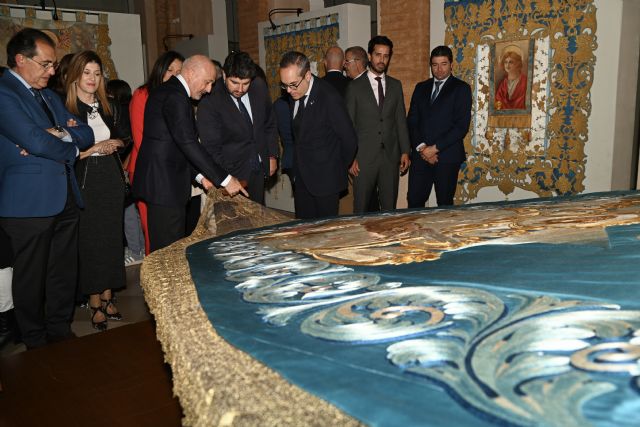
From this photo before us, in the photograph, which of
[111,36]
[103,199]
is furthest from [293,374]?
[111,36]

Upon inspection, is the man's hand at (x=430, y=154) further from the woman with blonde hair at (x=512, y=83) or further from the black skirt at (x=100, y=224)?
the black skirt at (x=100, y=224)

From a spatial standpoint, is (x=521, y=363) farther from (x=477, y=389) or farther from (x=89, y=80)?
(x=89, y=80)

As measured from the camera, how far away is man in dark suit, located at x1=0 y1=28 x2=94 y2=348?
312cm

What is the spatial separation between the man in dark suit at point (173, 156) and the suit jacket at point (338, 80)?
215cm

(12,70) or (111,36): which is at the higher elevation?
(111,36)

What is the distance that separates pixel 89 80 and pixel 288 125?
5.95 ft

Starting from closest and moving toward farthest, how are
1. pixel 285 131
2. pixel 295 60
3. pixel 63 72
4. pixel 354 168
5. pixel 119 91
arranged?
1. pixel 63 72
2. pixel 295 60
3. pixel 285 131
4. pixel 354 168
5. pixel 119 91

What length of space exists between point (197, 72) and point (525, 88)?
11.4ft

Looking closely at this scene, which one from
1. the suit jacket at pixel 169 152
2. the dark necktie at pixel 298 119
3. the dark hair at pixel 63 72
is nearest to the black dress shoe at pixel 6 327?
the suit jacket at pixel 169 152

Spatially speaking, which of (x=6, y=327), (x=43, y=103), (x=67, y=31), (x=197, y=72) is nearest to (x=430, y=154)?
(x=197, y=72)

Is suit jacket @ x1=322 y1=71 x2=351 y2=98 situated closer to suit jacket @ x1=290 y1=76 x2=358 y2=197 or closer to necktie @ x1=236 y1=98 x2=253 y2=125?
suit jacket @ x1=290 y1=76 x2=358 y2=197

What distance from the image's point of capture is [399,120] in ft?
17.8

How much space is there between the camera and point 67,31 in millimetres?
7754

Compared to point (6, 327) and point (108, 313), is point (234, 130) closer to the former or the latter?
point (108, 313)
